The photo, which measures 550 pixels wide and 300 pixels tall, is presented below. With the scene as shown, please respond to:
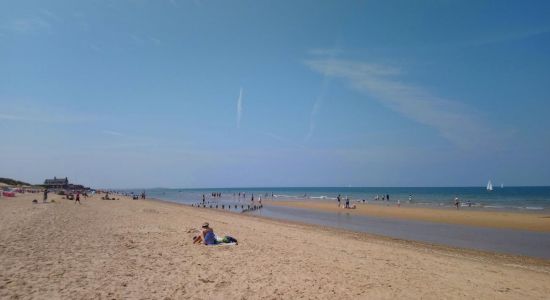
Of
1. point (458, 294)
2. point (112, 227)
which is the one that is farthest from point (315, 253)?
point (112, 227)

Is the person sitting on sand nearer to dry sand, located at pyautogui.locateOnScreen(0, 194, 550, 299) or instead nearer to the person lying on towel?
the person lying on towel

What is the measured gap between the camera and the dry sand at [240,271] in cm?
804

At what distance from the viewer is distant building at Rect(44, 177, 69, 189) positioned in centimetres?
9962

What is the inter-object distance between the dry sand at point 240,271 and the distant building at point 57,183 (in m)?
96.8

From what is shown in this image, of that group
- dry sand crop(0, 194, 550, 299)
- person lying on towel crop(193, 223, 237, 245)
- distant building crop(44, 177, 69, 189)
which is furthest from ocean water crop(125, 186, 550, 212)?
person lying on towel crop(193, 223, 237, 245)

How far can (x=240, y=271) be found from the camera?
9.95m

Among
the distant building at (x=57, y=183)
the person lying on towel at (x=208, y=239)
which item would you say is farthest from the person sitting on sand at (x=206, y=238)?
the distant building at (x=57, y=183)

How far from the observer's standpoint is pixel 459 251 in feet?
53.5

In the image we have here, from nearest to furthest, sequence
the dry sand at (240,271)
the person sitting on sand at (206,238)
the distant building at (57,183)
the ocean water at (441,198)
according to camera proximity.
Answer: the dry sand at (240,271), the person sitting on sand at (206,238), the ocean water at (441,198), the distant building at (57,183)

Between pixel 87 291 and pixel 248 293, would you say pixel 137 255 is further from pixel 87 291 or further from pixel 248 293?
pixel 248 293

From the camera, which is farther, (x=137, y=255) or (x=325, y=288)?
(x=137, y=255)

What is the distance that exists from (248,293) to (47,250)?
7.43m

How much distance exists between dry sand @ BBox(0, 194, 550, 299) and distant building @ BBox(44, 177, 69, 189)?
9682cm

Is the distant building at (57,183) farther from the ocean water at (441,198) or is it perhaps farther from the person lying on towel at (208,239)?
the person lying on towel at (208,239)
